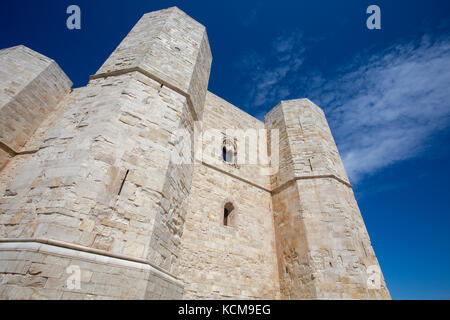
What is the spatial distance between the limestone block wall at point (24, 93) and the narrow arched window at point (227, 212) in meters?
6.48

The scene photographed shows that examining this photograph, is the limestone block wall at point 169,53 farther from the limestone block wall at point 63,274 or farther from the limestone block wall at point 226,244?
the limestone block wall at point 63,274

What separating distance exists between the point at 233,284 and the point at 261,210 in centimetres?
269

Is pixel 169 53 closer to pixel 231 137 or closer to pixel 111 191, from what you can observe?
pixel 231 137

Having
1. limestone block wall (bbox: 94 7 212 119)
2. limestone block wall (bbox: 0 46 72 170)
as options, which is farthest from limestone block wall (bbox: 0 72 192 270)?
limestone block wall (bbox: 0 46 72 170)

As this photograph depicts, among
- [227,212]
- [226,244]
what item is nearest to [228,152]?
[227,212]

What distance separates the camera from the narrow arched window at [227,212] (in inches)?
264

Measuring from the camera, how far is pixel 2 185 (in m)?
5.72

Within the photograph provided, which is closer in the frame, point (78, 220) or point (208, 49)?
point (78, 220)

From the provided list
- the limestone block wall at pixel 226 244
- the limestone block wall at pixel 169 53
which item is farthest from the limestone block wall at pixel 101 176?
the limestone block wall at pixel 226 244

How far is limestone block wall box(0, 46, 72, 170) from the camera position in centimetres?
624

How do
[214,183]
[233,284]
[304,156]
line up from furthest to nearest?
[304,156], [214,183], [233,284]

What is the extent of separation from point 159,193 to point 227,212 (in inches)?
136
